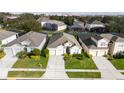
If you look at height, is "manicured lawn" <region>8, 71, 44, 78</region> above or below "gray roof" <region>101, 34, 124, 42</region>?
below

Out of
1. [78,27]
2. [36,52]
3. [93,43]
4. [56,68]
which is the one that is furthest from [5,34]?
[93,43]

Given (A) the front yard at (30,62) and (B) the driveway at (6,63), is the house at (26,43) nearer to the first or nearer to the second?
(B) the driveway at (6,63)

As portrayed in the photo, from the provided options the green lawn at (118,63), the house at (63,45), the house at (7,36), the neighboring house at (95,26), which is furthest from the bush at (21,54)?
the green lawn at (118,63)

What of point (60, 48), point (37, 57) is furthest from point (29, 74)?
point (60, 48)

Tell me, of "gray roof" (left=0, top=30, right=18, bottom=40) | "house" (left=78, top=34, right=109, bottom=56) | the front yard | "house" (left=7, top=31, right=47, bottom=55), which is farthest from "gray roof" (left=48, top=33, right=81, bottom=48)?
"gray roof" (left=0, top=30, right=18, bottom=40)

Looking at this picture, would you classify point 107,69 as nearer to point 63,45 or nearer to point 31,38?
point 63,45

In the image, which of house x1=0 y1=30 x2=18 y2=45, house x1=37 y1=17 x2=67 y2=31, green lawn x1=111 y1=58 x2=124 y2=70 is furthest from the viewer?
green lawn x1=111 y1=58 x2=124 y2=70

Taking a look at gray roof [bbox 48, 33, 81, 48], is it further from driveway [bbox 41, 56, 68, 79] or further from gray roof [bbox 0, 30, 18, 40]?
gray roof [bbox 0, 30, 18, 40]
